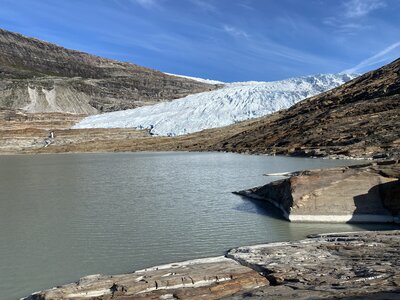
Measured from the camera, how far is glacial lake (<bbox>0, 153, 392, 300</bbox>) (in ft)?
39.4

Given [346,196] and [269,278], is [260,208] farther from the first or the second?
[269,278]

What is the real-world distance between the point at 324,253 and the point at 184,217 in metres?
8.27

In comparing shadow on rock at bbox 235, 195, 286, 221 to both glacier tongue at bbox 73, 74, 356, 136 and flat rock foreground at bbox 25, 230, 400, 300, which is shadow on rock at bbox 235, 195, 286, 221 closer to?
flat rock foreground at bbox 25, 230, 400, 300

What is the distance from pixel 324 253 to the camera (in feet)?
36.3

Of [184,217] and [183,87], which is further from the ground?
[183,87]

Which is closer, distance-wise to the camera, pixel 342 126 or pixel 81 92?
pixel 342 126

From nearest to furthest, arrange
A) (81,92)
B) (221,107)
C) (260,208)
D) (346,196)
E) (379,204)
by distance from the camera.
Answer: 1. (379,204)
2. (346,196)
3. (260,208)
4. (221,107)
5. (81,92)

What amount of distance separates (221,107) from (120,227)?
8094 cm

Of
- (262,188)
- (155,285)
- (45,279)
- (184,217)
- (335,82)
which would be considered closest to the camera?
(155,285)

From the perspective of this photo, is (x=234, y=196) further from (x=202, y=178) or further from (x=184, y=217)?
(x=202, y=178)

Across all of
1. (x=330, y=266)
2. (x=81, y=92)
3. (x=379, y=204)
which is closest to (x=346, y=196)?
(x=379, y=204)

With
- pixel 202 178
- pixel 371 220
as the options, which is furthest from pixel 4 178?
pixel 371 220

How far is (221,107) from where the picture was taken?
9631 cm

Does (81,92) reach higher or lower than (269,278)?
higher
